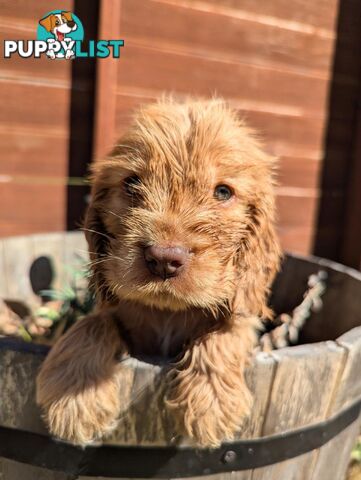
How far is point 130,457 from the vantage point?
139cm

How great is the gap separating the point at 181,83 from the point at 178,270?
248 centimetres

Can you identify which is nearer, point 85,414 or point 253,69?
point 85,414

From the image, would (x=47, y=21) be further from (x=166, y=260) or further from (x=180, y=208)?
(x=166, y=260)

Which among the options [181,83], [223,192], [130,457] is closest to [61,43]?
[181,83]

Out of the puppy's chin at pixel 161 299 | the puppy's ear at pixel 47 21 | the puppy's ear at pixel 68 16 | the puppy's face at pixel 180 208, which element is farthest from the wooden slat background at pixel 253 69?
the puppy's chin at pixel 161 299

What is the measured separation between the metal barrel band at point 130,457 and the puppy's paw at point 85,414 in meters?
0.07

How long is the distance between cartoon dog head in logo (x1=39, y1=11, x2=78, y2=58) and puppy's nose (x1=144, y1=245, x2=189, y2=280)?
2.29 meters

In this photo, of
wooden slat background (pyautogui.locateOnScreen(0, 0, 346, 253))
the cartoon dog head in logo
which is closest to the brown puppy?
wooden slat background (pyautogui.locateOnScreen(0, 0, 346, 253))

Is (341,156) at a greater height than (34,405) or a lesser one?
greater

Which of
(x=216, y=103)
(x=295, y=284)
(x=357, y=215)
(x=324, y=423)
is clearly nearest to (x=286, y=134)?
(x=357, y=215)

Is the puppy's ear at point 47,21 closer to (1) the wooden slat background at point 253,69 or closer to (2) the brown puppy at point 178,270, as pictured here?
(1) the wooden slat background at point 253,69

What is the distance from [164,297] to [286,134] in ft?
9.66

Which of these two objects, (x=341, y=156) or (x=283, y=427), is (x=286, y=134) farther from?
(x=283, y=427)

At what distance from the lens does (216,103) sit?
1695 millimetres
